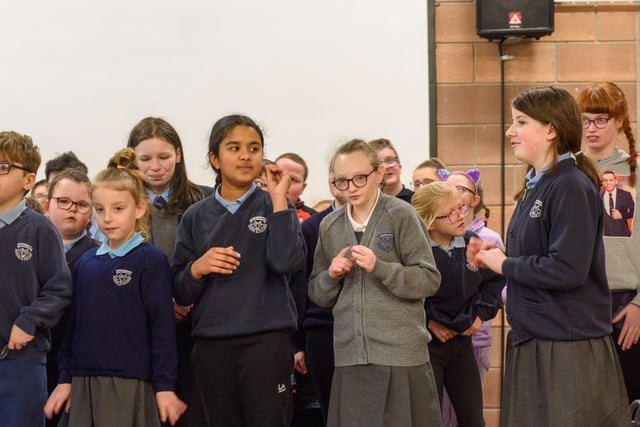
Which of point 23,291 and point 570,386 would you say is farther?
point 23,291

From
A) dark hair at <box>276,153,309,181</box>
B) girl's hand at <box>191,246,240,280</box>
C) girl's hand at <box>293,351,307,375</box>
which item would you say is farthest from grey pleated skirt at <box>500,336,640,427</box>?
dark hair at <box>276,153,309,181</box>

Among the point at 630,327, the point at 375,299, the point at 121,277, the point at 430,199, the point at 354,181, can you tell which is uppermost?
the point at 354,181

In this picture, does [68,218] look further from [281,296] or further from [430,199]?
[430,199]

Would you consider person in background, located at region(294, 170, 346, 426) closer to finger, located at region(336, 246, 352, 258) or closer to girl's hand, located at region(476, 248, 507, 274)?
finger, located at region(336, 246, 352, 258)

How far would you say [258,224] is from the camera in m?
2.97

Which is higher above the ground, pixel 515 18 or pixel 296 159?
pixel 515 18

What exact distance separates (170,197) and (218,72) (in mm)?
1963

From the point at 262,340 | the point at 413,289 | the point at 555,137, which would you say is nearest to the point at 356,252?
the point at 413,289

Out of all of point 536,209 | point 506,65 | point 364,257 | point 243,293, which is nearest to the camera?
point 536,209

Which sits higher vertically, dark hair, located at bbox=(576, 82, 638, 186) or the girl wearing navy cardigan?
dark hair, located at bbox=(576, 82, 638, 186)

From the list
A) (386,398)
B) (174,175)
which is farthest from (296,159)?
(386,398)

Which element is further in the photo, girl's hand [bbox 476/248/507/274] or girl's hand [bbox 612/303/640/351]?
girl's hand [bbox 612/303/640/351]

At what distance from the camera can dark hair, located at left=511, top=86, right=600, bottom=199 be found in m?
2.72

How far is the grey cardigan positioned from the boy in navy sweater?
99 cm
